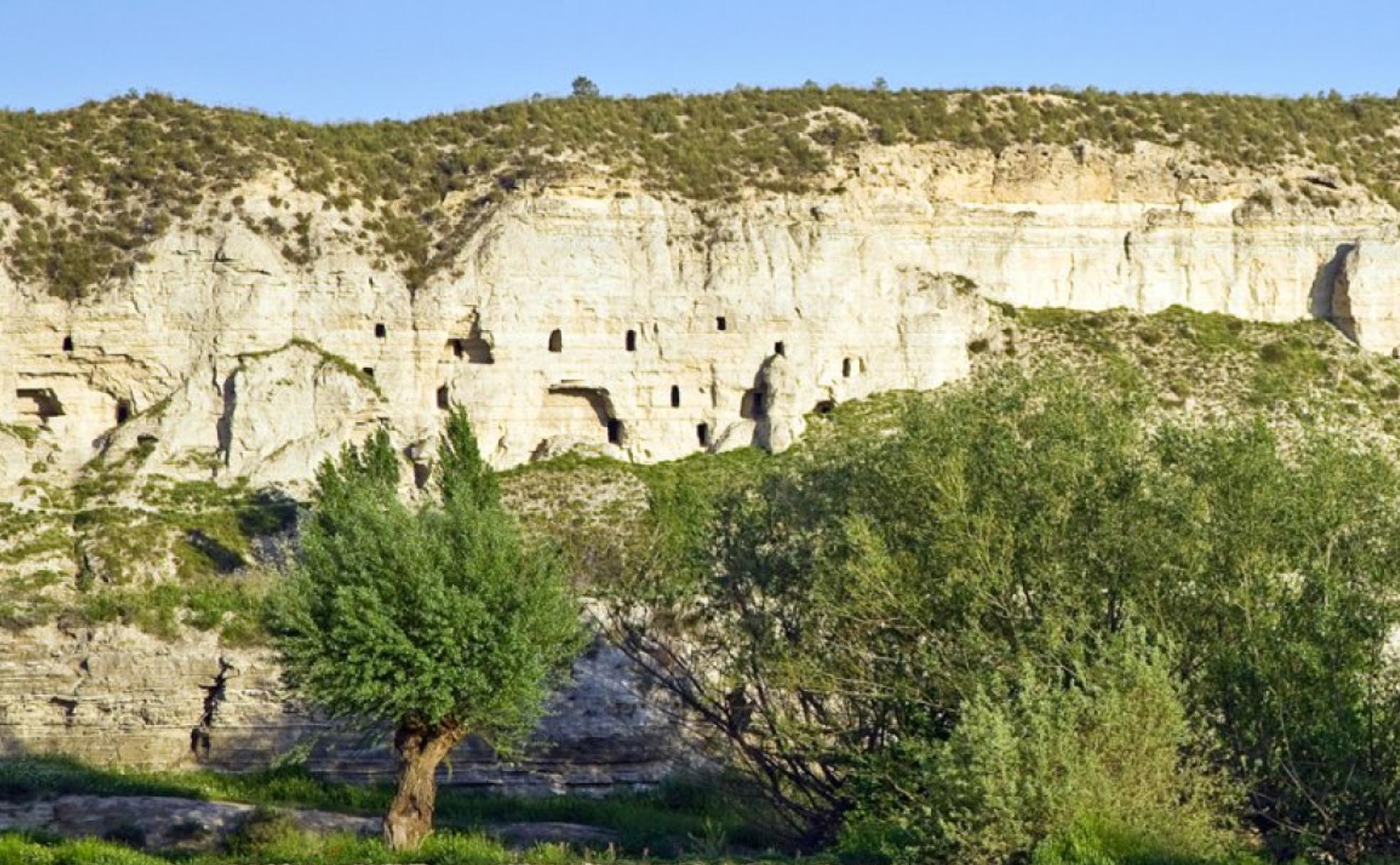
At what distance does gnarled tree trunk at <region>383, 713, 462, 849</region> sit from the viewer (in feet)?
124

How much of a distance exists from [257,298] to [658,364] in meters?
10.5

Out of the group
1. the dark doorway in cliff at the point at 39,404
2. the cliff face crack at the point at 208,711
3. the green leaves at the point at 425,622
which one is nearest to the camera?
the green leaves at the point at 425,622

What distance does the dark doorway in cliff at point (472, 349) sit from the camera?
64312mm

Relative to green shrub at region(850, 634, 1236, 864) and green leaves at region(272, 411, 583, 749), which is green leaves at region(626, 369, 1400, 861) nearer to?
green shrub at region(850, 634, 1236, 864)

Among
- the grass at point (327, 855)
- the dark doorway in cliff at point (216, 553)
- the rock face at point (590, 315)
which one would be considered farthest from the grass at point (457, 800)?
the rock face at point (590, 315)

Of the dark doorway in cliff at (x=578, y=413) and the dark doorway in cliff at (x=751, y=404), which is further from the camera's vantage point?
the dark doorway in cliff at (x=751, y=404)

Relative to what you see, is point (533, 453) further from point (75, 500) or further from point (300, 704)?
point (300, 704)

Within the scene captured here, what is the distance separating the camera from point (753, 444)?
64.5 meters

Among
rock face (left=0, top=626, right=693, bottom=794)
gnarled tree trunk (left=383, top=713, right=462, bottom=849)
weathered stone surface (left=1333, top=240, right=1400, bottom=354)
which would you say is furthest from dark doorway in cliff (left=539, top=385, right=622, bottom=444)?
gnarled tree trunk (left=383, top=713, right=462, bottom=849)

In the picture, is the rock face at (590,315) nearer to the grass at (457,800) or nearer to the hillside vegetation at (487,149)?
the hillside vegetation at (487,149)

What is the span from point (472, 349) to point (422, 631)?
26.9 m

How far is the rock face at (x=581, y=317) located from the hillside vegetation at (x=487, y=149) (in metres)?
0.81

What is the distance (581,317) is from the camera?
64.9 meters

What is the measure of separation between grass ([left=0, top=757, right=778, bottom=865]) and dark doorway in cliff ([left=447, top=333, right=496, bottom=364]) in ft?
65.7
